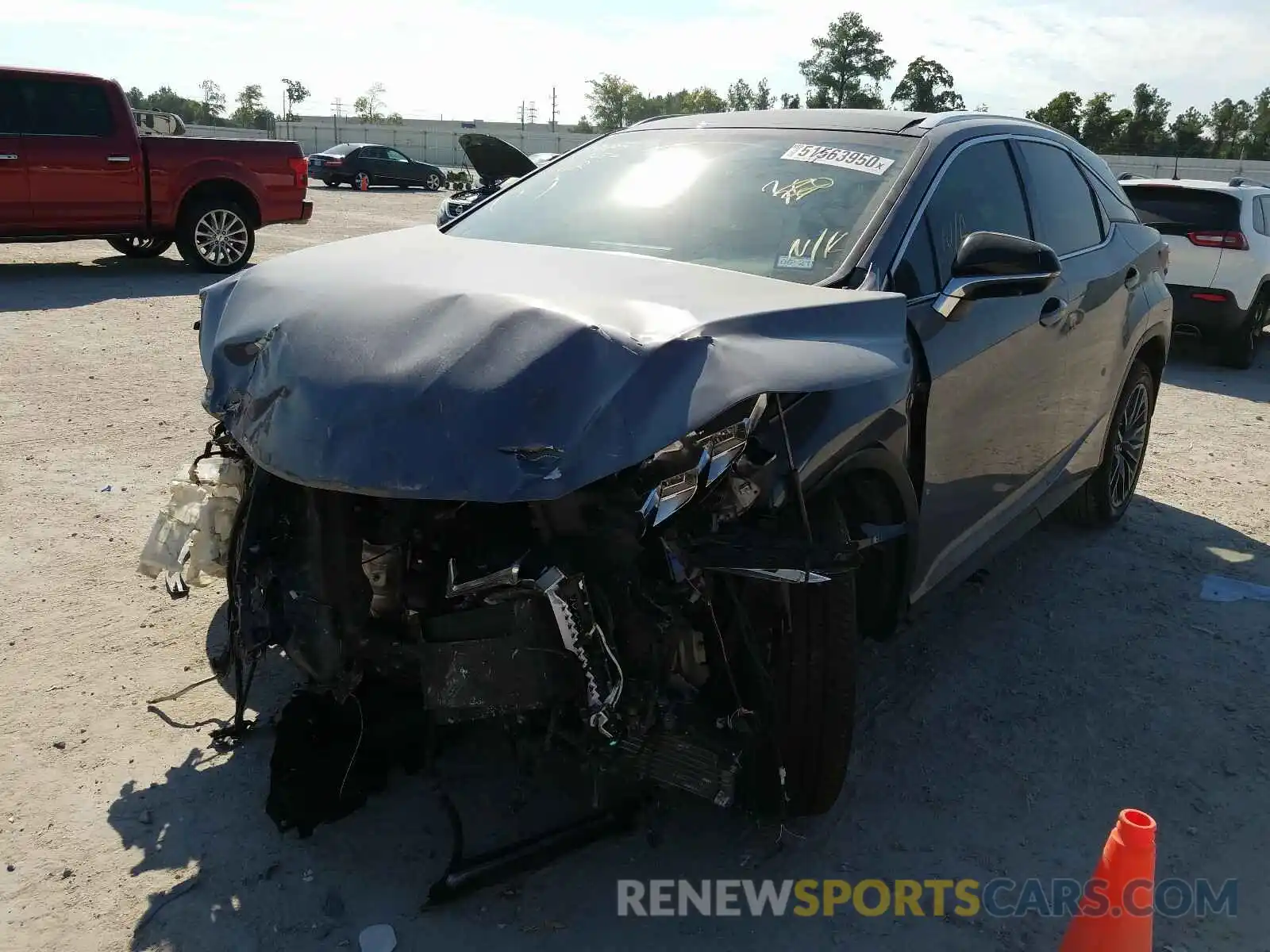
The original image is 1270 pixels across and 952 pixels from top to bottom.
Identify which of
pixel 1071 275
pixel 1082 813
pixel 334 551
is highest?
pixel 1071 275

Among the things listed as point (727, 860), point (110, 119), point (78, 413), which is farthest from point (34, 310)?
point (727, 860)

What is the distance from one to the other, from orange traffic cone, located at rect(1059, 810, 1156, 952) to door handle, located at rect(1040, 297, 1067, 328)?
2.11 metres

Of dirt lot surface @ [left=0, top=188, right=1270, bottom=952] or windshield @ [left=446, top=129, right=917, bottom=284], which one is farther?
windshield @ [left=446, top=129, right=917, bottom=284]

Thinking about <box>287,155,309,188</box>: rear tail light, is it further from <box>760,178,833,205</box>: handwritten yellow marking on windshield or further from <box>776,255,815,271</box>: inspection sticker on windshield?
<box>776,255,815,271</box>: inspection sticker on windshield

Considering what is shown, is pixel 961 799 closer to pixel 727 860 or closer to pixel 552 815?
pixel 727 860

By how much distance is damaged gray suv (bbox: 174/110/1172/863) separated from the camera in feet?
7.58

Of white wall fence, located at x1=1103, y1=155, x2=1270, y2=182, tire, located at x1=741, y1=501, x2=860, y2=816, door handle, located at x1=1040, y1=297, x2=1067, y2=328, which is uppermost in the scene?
white wall fence, located at x1=1103, y1=155, x2=1270, y2=182

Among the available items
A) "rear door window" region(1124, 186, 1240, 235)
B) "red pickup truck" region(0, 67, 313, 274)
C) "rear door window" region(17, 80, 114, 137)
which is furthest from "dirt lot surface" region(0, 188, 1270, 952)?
"rear door window" region(17, 80, 114, 137)

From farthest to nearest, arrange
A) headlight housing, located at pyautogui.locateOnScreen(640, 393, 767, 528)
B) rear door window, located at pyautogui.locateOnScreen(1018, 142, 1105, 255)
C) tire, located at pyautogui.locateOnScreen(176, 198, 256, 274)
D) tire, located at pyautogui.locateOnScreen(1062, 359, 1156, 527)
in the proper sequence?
tire, located at pyautogui.locateOnScreen(176, 198, 256, 274) < tire, located at pyautogui.locateOnScreen(1062, 359, 1156, 527) < rear door window, located at pyautogui.locateOnScreen(1018, 142, 1105, 255) < headlight housing, located at pyautogui.locateOnScreen(640, 393, 767, 528)

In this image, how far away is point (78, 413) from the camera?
6.45m

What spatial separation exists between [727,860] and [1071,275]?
2.85 m

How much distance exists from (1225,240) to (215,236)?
10.9m

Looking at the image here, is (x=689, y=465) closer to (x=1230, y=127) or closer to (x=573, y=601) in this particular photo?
(x=573, y=601)

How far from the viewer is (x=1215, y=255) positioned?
1010 centimetres
